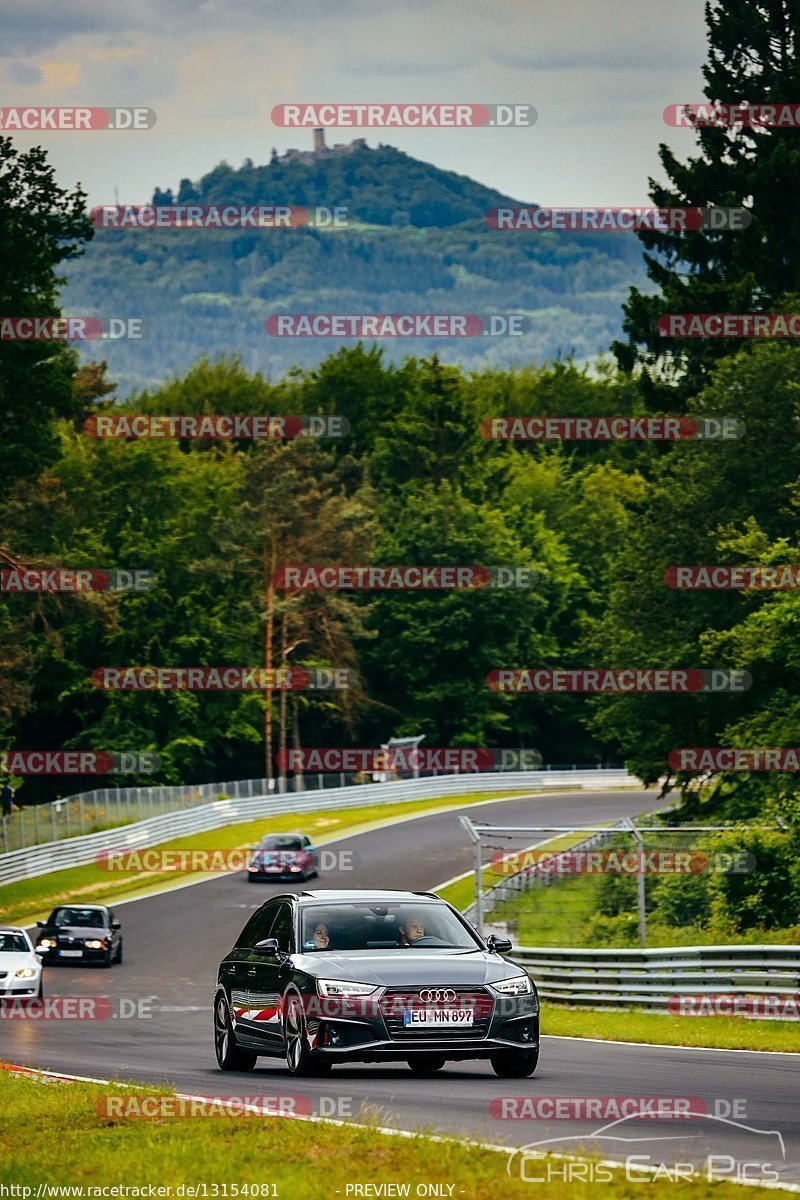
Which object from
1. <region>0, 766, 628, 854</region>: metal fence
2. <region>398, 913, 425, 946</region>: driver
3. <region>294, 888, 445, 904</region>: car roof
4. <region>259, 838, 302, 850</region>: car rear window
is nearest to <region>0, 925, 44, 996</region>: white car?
<region>294, 888, 445, 904</region>: car roof

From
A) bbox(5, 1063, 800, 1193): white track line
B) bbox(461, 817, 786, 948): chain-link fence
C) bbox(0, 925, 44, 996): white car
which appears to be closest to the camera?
bbox(5, 1063, 800, 1193): white track line

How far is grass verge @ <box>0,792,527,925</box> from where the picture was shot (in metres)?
52.8

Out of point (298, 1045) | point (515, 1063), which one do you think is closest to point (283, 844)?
point (515, 1063)

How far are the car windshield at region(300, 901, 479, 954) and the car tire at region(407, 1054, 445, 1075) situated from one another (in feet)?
2.74

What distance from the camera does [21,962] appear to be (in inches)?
1125

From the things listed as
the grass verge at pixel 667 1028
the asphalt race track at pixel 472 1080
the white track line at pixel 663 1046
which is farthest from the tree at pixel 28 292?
the white track line at pixel 663 1046

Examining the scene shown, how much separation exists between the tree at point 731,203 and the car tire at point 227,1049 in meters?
38.5

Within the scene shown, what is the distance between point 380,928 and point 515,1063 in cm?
151

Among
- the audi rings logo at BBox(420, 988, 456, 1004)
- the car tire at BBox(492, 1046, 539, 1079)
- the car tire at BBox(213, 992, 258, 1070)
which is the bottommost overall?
the car tire at BBox(213, 992, 258, 1070)

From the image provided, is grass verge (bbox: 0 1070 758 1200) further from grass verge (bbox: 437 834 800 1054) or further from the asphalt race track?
grass verge (bbox: 437 834 800 1054)

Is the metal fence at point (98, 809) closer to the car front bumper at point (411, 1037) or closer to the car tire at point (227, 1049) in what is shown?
the car tire at point (227, 1049)

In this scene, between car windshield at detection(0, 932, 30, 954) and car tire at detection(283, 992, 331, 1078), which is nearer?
car tire at detection(283, 992, 331, 1078)

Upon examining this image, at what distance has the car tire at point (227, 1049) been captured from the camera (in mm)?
15992

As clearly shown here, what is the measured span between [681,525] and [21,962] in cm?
2329
